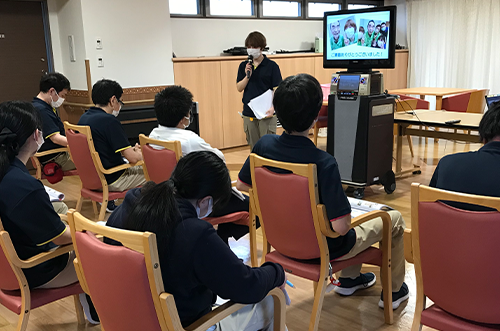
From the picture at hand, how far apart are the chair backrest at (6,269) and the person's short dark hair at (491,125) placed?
70.0 inches

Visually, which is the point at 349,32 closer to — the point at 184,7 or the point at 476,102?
the point at 476,102

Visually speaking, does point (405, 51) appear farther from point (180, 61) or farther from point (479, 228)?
point (479, 228)

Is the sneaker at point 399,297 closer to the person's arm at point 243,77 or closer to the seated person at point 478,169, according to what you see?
the seated person at point 478,169

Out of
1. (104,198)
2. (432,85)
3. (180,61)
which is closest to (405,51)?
(432,85)

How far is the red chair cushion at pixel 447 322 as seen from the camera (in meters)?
1.51

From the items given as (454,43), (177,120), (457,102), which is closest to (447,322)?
(177,120)

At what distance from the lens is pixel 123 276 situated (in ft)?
4.12

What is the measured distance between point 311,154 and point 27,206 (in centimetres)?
111

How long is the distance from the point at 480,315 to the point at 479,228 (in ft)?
0.98

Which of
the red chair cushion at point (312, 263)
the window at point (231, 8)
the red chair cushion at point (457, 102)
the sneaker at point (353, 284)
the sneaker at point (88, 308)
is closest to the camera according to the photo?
the red chair cushion at point (312, 263)

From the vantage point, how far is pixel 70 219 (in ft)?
4.78

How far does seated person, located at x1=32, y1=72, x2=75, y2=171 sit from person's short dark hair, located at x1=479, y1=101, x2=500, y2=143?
3.35 m

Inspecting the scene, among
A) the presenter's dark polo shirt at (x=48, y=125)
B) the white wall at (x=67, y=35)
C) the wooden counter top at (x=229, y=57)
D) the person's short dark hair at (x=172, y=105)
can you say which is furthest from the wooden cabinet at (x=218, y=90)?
the person's short dark hair at (x=172, y=105)

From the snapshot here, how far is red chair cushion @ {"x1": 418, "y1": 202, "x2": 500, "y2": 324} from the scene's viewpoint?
1.42 meters
